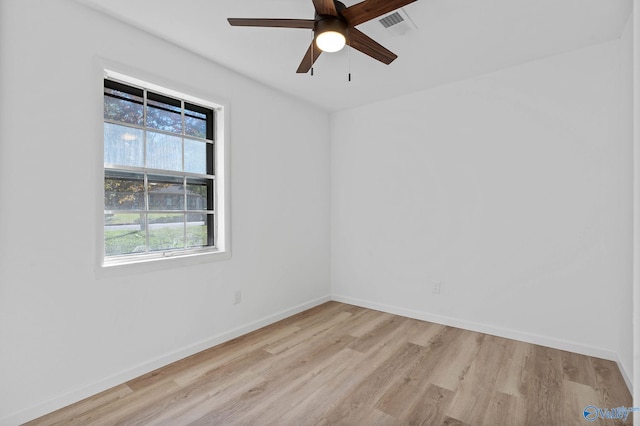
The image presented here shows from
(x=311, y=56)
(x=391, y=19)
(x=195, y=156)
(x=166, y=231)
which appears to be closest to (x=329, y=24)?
(x=311, y=56)

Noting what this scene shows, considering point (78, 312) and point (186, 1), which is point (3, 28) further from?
point (78, 312)

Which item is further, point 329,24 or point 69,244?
point 69,244

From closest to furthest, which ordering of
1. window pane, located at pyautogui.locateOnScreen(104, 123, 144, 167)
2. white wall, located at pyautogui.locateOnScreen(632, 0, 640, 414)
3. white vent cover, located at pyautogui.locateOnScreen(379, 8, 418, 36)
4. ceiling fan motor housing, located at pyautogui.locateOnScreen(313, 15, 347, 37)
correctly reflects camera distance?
white wall, located at pyautogui.locateOnScreen(632, 0, 640, 414) → ceiling fan motor housing, located at pyautogui.locateOnScreen(313, 15, 347, 37) → white vent cover, located at pyautogui.locateOnScreen(379, 8, 418, 36) → window pane, located at pyautogui.locateOnScreen(104, 123, 144, 167)

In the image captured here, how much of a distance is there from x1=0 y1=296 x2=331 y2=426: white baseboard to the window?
81 centimetres

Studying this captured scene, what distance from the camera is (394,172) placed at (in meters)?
3.75

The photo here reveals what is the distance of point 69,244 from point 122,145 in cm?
81

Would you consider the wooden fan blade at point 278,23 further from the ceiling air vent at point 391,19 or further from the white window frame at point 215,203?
the white window frame at point 215,203

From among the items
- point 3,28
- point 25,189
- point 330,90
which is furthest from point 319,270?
point 3,28

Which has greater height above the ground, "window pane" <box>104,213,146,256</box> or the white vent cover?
the white vent cover

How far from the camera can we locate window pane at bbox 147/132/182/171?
2527mm

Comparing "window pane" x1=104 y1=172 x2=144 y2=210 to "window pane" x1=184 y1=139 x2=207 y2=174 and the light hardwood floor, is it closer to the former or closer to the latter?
"window pane" x1=184 y1=139 x2=207 y2=174

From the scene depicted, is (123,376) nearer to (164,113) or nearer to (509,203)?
(164,113)

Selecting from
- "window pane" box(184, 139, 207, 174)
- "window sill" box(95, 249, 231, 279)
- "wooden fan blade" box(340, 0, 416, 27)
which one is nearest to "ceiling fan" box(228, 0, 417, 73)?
"wooden fan blade" box(340, 0, 416, 27)

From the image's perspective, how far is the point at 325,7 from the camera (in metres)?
1.67
